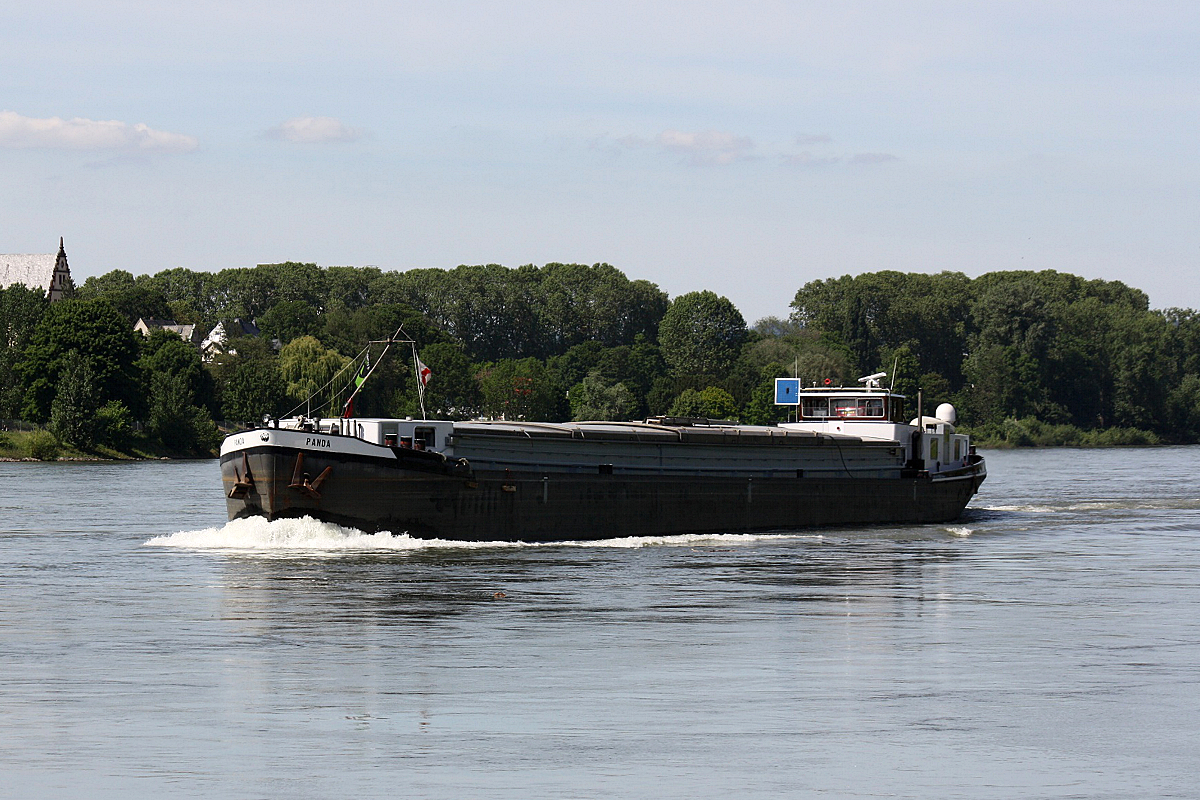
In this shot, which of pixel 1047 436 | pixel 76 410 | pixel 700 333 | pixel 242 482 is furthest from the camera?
pixel 700 333

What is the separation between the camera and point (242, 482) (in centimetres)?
4031

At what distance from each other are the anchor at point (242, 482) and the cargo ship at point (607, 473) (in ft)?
0.18

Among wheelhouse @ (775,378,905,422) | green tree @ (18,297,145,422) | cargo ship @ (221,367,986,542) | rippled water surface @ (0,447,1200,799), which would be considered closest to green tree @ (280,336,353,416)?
green tree @ (18,297,145,422)

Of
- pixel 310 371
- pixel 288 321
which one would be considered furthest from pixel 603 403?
pixel 288 321

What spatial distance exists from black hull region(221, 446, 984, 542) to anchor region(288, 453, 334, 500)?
39mm

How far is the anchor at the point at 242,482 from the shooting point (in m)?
40.0

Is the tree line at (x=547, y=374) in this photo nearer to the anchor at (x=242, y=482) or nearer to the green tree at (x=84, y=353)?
the green tree at (x=84, y=353)

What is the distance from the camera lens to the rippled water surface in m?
14.8

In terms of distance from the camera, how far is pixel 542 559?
38688mm

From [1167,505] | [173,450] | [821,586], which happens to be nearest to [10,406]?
[173,450]

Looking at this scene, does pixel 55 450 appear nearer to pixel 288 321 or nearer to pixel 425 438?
pixel 288 321

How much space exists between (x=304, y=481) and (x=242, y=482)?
2.12m

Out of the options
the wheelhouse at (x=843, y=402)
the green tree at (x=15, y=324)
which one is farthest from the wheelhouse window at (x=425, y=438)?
the green tree at (x=15, y=324)

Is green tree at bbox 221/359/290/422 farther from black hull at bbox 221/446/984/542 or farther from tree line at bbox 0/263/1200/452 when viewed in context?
black hull at bbox 221/446/984/542
